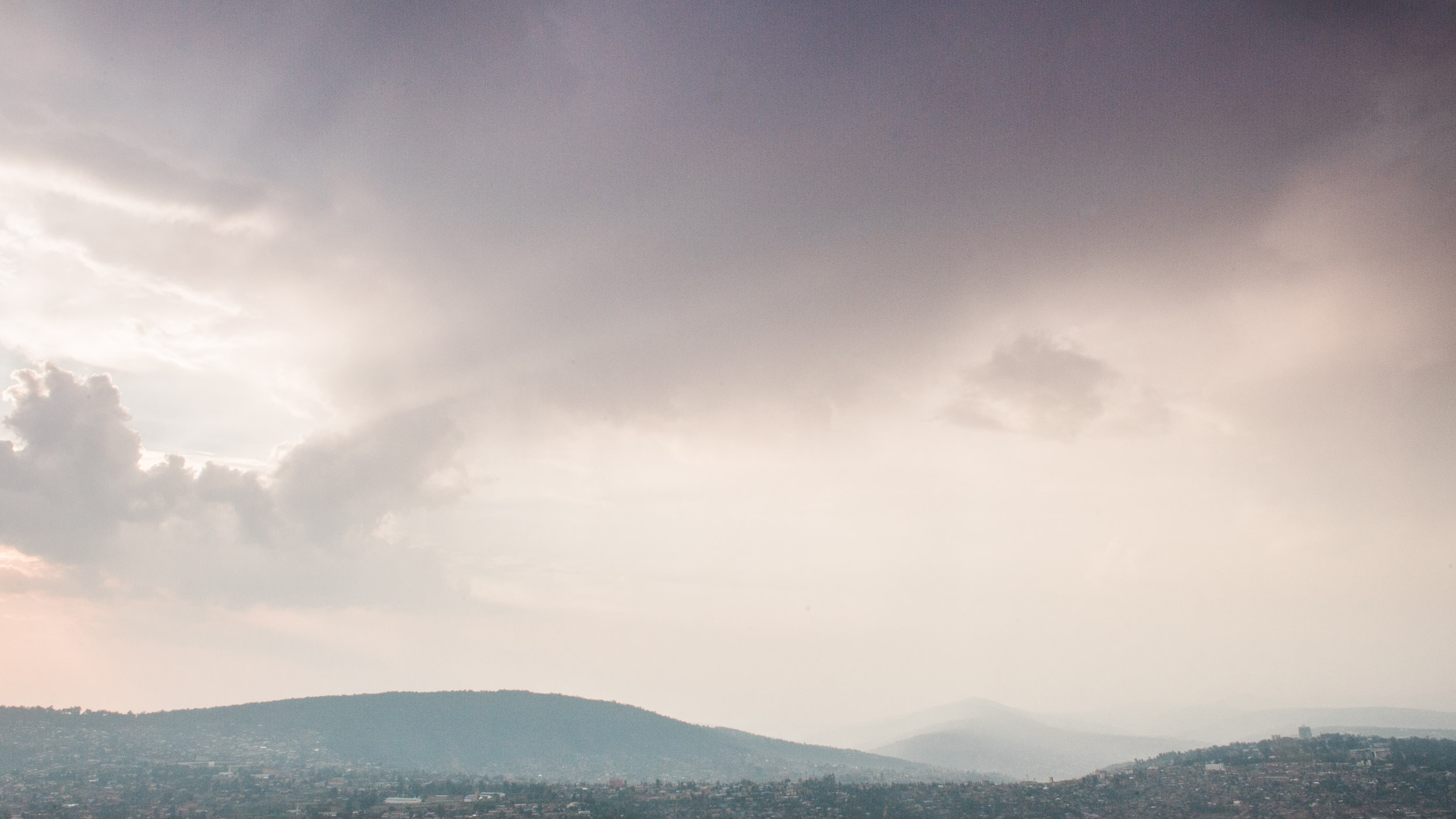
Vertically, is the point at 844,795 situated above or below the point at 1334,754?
below

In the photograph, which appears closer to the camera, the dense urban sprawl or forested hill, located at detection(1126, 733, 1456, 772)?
the dense urban sprawl

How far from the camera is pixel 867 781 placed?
199 metres

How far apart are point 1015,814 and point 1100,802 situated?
1680 cm

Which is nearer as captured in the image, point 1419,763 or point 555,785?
point 1419,763

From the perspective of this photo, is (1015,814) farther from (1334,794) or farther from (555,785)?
(555,785)

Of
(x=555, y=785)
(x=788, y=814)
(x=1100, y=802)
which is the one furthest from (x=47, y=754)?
(x=1100, y=802)

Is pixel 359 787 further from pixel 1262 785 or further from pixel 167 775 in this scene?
pixel 1262 785

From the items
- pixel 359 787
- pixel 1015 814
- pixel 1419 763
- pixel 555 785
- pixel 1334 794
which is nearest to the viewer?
pixel 1334 794

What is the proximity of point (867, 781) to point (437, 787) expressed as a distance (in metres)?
107

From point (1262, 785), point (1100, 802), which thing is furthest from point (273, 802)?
point (1262, 785)

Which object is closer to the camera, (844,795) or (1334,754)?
(844,795)

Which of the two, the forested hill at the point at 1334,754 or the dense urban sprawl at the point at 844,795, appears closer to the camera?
the dense urban sprawl at the point at 844,795

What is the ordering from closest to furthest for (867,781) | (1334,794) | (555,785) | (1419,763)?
(1334,794) → (1419,763) → (555,785) → (867,781)

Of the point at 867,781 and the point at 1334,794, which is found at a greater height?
the point at 1334,794
